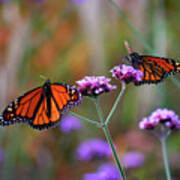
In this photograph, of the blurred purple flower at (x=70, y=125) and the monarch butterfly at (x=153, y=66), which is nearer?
the monarch butterfly at (x=153, y=66)

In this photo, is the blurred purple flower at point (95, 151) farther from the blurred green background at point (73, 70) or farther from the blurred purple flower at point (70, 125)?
the blurred purple flower at point (70, 125)

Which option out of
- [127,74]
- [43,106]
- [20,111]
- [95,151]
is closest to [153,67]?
[127,74]

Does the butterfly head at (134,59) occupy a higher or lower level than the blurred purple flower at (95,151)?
lower

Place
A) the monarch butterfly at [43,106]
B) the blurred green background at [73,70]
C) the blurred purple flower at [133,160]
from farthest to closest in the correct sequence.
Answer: the blurred green background at [73,70] → the blurred purple flower at [133,160] → the monarch butterfly at [43,106]

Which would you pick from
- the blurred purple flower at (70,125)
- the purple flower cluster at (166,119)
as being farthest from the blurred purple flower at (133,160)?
the purple flower cluster at (166,119)

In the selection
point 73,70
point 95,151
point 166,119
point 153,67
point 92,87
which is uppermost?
point 73,70

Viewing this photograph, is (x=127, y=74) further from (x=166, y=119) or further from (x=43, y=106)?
(x=43, y=106)

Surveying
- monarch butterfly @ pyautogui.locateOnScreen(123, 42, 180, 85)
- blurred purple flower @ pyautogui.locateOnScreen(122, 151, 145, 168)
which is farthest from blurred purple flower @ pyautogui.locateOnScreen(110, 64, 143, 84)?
blurred purple flower @ pyautogui.locateOnScreen(122, 151, 145, 168)
